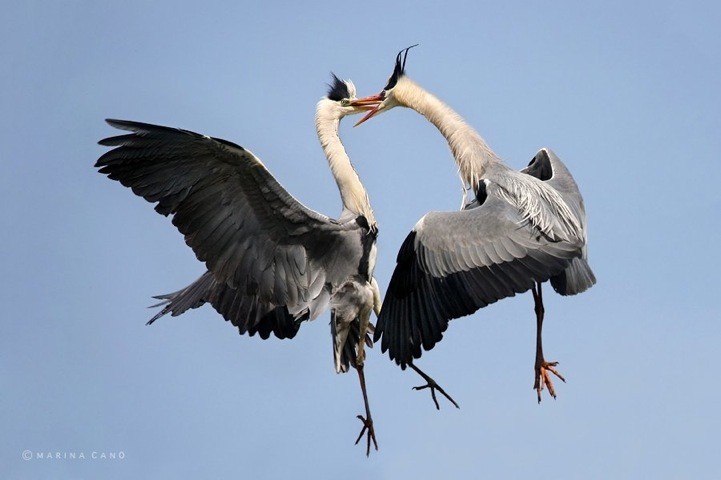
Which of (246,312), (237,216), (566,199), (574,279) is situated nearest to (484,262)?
(574,279)

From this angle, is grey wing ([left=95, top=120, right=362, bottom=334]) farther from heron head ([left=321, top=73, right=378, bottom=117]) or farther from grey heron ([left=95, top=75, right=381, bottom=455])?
heron head ([left=321, top=73, right=378, bottom=117])

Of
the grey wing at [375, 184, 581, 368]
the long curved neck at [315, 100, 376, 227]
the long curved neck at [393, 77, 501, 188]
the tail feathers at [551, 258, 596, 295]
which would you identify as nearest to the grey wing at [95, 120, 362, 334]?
→ the long curved neck at [315, 100, 376, 227]

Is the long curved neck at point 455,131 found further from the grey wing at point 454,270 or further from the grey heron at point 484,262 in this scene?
the grey wing at point 454,270

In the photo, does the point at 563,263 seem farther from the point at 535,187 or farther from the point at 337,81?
the point at 337,81

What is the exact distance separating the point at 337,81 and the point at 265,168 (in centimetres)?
284

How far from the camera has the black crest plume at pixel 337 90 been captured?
1260 cm

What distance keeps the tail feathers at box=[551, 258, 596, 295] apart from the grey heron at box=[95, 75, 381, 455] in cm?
153

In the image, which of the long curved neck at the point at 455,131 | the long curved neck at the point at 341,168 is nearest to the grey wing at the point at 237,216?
the long curved neck at the point at 341,168

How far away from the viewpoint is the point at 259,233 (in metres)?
10.8

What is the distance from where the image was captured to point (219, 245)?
10648mm

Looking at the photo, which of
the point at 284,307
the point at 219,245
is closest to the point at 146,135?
the point at 219,245

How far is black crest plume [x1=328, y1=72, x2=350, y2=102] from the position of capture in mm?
12602

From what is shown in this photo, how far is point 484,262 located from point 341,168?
6.11ft

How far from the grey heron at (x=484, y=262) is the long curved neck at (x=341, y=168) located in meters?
0.94
